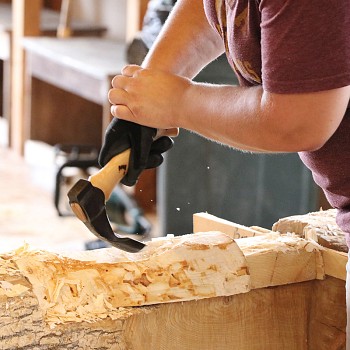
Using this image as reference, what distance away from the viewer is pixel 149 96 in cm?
123

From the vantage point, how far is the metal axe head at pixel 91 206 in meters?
1.23

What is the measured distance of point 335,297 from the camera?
1438 millimetres

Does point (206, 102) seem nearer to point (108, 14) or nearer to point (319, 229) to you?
point (319, 229)

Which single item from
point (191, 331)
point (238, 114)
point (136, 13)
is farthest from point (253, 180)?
point (238, 114)

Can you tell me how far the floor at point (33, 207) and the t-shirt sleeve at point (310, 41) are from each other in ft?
7.40

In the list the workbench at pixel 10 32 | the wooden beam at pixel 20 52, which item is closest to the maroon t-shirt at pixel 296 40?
the wooden beam at pixel 20 52

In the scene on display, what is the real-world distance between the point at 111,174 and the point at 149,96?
0.45 feet

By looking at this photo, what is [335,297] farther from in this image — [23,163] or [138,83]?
[23,163]

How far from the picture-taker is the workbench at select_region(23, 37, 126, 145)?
4.30 meters

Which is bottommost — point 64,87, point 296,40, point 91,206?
point 64,87

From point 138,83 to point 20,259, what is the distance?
1.04 ft

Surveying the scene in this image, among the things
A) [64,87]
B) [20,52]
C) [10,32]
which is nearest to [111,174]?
[64,87]

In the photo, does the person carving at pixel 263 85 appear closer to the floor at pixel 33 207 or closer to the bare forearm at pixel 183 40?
the bare forearm at pixel 183 40

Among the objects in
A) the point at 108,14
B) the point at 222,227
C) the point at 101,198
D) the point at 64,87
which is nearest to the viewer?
the point at 101,198
